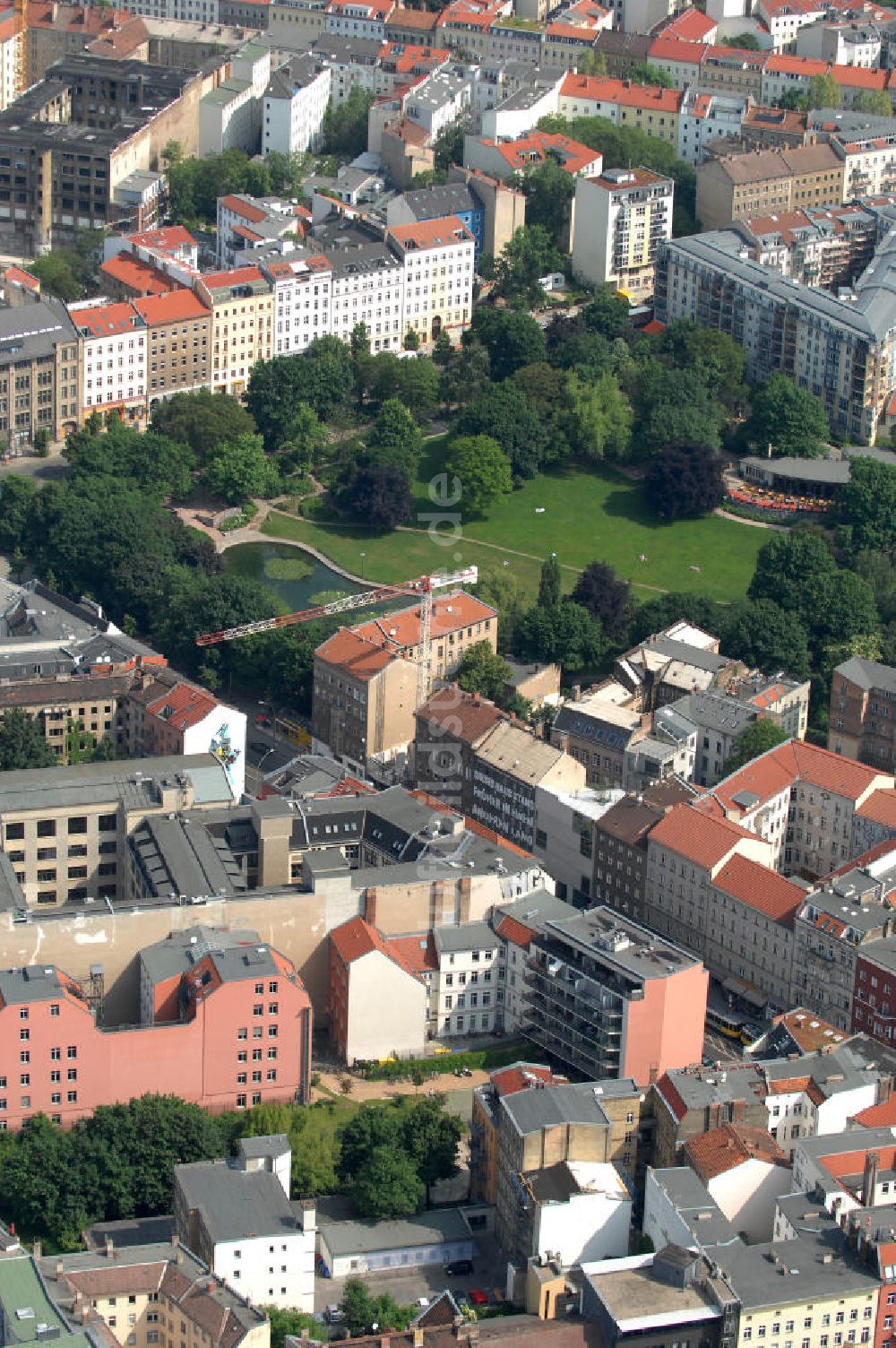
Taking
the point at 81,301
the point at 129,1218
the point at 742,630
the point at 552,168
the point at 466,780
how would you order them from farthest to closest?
the point at 552,168 < the point at 81,301 < the point at 742,630 < the point at 466,780 < the point at 129,1218

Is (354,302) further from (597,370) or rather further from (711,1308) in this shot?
(711,1308)

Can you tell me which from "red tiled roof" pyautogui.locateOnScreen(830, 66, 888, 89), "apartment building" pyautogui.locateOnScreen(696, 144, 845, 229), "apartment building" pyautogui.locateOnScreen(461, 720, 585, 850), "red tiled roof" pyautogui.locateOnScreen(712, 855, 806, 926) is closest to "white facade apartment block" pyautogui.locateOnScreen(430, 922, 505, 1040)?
"red tiled roof" pyautogui.locateOnScreen(712, 855, 806, 926)

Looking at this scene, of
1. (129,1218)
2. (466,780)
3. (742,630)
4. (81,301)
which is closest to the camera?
(129,1218)

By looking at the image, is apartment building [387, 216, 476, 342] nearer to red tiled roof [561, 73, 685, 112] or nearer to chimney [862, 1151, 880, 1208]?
red tiled roof [561, 73, 685, 112]

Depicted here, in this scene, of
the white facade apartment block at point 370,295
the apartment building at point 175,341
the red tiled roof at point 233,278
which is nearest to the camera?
the apartment building at point 175,341

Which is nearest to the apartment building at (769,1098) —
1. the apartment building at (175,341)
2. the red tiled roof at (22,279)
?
the apartment building at (175,341)

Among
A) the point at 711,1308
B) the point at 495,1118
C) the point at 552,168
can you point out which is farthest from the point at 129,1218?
the point at 552,168

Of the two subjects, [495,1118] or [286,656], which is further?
[286,656]

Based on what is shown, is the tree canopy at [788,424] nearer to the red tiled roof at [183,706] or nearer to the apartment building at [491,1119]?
the red tiled roof at [183,706]
